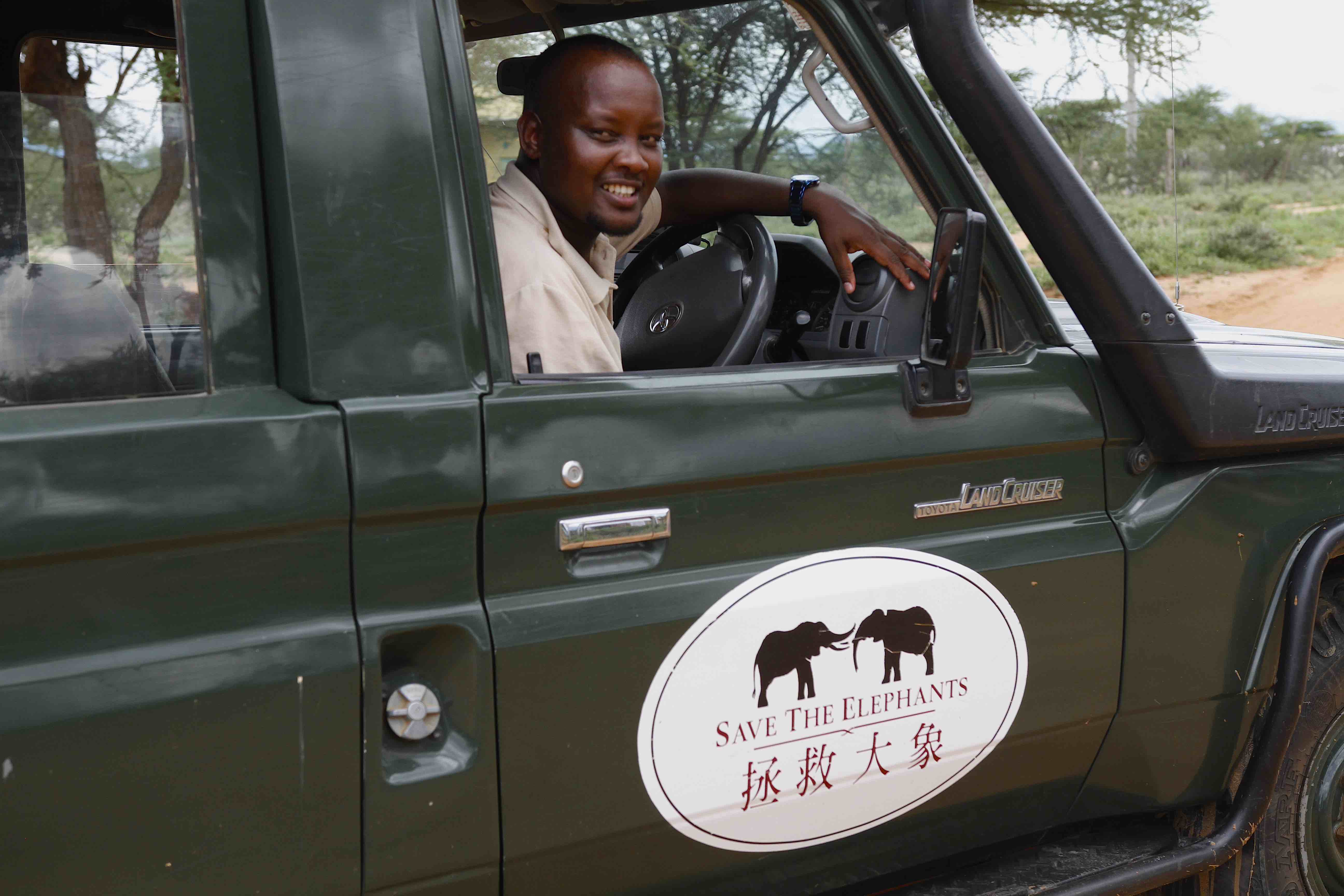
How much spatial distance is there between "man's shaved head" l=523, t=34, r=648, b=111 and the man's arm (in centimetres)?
39

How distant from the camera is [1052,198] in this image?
195 centimetres

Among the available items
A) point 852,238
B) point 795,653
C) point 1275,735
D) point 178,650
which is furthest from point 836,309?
point 178,650

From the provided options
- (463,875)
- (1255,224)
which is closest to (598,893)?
(463,875)

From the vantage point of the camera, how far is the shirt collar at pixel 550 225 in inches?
78.7

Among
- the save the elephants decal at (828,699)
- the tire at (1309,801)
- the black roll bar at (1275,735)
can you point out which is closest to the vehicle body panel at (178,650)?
the save the elephants decal at (828,699)

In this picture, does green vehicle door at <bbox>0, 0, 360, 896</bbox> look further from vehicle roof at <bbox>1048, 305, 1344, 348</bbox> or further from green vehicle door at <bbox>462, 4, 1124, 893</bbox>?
vehicle roof at <bbox>1048, 305, 1344, 348</bbox>

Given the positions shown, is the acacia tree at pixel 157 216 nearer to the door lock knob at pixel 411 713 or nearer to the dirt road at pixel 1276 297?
the door lock knob at pixel 411 713

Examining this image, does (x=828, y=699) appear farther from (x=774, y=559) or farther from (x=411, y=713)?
(x=411, y=713)

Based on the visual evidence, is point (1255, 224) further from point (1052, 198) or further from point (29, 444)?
point (29, 444)

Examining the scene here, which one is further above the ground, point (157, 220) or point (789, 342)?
point (157, 220)

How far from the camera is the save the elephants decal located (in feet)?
5.49

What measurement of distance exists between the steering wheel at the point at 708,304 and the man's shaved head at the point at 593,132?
308 mm

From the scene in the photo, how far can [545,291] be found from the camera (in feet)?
5.93

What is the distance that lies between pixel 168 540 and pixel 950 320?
1.09m
